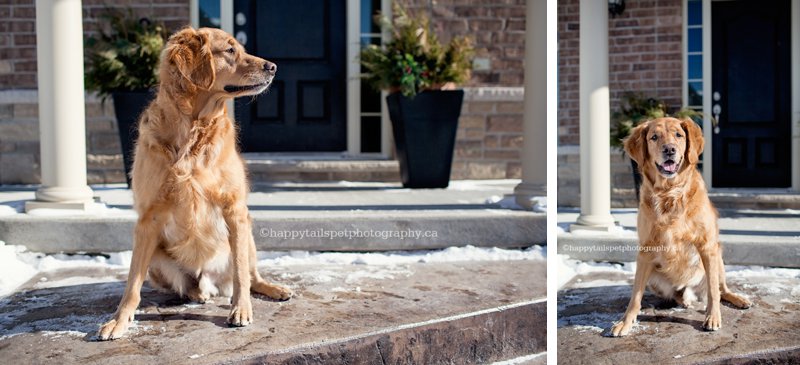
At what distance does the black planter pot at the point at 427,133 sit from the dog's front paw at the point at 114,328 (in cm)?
246

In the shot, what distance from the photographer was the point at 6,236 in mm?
3129

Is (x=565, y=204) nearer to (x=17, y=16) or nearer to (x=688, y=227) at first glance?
(x=688, y=227)

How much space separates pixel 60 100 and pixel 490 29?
2.80 meters

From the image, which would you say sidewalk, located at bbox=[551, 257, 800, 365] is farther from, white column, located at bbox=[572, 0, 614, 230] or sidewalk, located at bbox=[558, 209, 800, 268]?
white column, located at bbox=[572, 0, 614, 230]

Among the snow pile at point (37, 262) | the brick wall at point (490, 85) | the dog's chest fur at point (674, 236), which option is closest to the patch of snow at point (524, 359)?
the dog's chest fur at point (674, 236)

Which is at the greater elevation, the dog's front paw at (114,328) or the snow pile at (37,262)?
the snow pile at (37,262)

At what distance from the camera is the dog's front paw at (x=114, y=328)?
2094 millimetres

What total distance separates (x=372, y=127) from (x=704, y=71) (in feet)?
9.08

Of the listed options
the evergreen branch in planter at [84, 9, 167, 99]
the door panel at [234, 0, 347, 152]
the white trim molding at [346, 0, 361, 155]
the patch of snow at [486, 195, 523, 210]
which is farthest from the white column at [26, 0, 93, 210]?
the white trim molding at [346, 0, 361, 155]

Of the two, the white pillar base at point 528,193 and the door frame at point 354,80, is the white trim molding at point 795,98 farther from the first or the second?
the door frame at point 354,80

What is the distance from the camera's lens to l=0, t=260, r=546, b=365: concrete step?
6.70 ft

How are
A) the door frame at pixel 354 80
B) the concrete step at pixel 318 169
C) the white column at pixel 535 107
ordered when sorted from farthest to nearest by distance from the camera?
the door frame at pixel 354 80 < the concrete step at pixel 318 169 < the white column at pixel 535 107

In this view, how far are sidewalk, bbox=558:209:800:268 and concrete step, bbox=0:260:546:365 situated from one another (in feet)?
1.12

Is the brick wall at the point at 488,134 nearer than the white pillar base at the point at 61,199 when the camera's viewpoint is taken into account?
No
